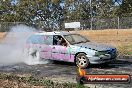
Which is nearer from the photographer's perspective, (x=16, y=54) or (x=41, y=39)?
(x=41, y=39)

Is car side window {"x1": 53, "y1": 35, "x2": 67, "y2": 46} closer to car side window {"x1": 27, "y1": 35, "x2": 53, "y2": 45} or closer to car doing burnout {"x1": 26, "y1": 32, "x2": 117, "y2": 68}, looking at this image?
car doing burnout {"x1": 26, "y1": 32, "x2": 117, "y2": 68}

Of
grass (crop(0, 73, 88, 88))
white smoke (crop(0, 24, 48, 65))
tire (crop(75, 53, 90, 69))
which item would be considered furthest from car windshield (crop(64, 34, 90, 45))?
grass (crop(0, 73, 88, 88))

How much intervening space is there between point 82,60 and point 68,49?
2.95ft

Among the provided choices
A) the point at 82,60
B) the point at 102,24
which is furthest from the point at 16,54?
the point at 102,24

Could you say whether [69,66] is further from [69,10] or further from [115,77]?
[69,10]

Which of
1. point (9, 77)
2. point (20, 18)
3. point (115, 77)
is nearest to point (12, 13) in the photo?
point (20, 18)

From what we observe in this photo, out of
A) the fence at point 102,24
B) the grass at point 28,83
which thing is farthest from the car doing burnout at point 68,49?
the fence at point 102,24

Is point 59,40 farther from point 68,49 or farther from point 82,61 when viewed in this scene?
point 82,61

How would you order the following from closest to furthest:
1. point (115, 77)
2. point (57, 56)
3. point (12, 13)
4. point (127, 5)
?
point (115, 77) < point (57, 56) < point (127, 5) < point (12, 13)

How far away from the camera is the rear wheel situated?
14.0 metres

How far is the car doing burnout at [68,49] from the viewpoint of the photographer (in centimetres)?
1385

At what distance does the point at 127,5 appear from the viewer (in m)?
66.7

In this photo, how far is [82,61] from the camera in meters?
14.2

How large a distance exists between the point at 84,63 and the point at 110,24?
24.8 m
